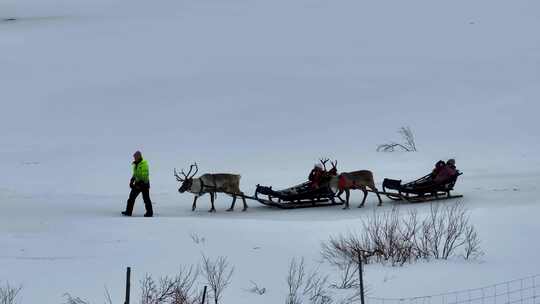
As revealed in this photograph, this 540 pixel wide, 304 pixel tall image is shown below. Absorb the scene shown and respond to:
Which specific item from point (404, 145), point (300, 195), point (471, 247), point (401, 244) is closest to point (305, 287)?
point (401, 244)

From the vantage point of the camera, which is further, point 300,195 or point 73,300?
point 300,195

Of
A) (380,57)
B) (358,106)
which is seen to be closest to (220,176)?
(358,106)

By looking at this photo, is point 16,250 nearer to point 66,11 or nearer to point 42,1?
point 66,11

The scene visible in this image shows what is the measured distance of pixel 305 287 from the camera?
46.3 ft

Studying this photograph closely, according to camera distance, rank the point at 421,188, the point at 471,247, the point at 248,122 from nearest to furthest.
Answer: the point at 471,247, the point at 421,188, the point at 248,122

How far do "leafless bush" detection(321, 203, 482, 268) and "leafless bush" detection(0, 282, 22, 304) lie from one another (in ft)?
14.4

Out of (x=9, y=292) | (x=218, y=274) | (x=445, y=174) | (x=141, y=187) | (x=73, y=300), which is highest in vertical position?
(x=445, y=174)

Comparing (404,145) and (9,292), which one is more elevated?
(404,145)

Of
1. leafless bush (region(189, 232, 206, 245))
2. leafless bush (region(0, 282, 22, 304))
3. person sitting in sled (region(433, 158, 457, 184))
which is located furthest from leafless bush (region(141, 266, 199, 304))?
person sitting in sled (region(433, 158, 457, 184))

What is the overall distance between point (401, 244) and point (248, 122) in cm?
2073

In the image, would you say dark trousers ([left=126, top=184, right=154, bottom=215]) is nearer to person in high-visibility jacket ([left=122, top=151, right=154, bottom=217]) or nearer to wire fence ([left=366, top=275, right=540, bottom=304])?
person in high-visibility jacket ([left=122, top=151, right=154, bottom=217])

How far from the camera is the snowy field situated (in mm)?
16406

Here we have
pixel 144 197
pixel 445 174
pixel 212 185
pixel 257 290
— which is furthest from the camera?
pixel 445 174

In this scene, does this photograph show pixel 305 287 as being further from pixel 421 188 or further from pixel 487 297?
pixel 421 188
